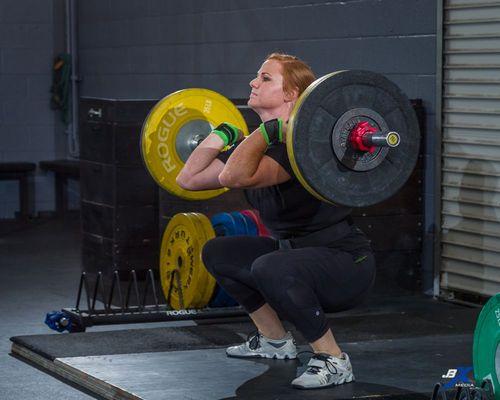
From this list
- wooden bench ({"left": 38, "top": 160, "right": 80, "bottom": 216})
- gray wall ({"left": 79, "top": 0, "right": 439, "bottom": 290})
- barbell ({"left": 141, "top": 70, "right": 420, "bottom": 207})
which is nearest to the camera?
barbell ({"left": 141, "top": 70, "right": 420, "bottom": 207})

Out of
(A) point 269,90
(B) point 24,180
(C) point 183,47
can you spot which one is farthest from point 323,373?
(B) point 24,180

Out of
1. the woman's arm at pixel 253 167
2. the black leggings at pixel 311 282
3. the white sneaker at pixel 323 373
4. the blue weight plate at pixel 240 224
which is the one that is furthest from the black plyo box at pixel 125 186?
A: the white sneaker at pixel 323 373

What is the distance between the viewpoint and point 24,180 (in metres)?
9.88

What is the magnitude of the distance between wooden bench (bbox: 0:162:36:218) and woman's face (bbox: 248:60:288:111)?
611 centimetres

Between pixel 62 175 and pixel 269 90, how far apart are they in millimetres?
6445

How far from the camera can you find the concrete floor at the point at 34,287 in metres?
4.09

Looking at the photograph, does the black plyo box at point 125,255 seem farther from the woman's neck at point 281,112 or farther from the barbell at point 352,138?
the barbell at point 352,138

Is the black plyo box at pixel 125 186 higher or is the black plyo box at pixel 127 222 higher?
the black plyo box at pixel 125 186

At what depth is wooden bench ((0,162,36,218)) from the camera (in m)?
9.71

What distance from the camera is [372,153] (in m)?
3.69

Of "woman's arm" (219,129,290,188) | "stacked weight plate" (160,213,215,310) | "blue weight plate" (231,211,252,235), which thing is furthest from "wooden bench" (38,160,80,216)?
"woman's arm" (219,129,290,188)

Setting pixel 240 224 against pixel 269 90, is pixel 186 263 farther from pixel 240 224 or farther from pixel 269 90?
pixel 269 90

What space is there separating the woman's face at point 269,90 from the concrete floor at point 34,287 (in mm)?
1118

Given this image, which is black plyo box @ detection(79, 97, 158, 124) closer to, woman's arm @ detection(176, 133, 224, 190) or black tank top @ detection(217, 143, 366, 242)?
woman's arm @ detection(176, 133, 224, 190)
